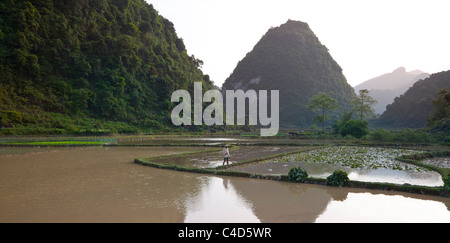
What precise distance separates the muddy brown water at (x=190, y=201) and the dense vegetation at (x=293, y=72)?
2849 inches

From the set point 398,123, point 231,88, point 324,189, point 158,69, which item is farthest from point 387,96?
point 324,189

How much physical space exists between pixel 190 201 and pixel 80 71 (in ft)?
134

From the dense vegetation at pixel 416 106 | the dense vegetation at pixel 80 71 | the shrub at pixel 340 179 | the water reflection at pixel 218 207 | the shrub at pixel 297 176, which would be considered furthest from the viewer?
the dense vegetation at pixel 416 106

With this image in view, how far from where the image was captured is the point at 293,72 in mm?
100188

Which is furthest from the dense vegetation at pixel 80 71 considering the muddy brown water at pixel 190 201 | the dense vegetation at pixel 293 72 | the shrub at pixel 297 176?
the dense vegetation at pixel 293 72

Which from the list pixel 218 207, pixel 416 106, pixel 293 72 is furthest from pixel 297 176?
pixel 293 72

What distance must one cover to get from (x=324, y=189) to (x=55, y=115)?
108 feet

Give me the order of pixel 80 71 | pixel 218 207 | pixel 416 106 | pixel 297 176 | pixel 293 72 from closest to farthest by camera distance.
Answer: pixel 218 207 → pixel 297 176 → pixel 80 71 → pixel 416 106 → pixel 293 72

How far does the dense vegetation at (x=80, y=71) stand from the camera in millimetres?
31933

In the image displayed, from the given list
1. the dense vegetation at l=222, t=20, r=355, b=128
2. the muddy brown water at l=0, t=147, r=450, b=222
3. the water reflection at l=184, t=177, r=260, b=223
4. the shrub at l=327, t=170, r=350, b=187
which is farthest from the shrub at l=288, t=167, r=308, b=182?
the dense vegetation at l=222, t=20, r=355, b=128

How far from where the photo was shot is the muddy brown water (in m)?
5.89

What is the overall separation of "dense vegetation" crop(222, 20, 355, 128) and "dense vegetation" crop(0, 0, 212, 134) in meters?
43.5

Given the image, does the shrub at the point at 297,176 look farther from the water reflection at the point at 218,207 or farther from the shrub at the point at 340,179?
the water reflection at the point at 218,207

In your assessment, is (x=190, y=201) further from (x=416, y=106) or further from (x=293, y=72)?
(x=293, y=72)
